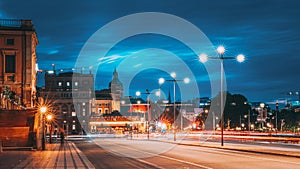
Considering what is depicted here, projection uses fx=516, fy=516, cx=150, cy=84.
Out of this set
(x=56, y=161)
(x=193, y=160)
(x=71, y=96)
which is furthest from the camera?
(x=71, y=96)

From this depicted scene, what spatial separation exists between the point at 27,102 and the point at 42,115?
44.3 m

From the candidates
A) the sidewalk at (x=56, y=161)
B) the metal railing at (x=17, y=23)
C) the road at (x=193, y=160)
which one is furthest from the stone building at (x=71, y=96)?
the road at (x=193, y=160)

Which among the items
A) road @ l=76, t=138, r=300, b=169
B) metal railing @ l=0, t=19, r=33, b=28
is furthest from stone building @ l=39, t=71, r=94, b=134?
road @ l=76, t=138, r=300, b=169

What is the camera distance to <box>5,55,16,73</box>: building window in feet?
289

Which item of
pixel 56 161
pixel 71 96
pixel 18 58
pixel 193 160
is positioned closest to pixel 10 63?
pixel 18 58

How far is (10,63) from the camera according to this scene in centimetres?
Result: 8806

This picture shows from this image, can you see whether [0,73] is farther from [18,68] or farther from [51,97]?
[51,97]

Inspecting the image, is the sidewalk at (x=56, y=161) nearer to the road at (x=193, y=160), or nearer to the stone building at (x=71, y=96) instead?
the road at (x=193, y=160)

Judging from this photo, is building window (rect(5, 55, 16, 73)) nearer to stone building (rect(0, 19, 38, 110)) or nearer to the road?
stone building (rect(0, 19, 38, 110))

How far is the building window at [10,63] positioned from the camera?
8806 cm

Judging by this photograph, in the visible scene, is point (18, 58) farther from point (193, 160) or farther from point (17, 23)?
point (193, 160)

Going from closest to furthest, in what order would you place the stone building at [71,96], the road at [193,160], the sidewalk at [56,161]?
the road at [193,160] → the sidewalk at [56,161] → the stone building at [71,96]

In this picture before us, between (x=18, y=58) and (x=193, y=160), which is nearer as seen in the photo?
(x=193, y=160)

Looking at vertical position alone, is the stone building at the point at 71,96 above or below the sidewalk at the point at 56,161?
above
